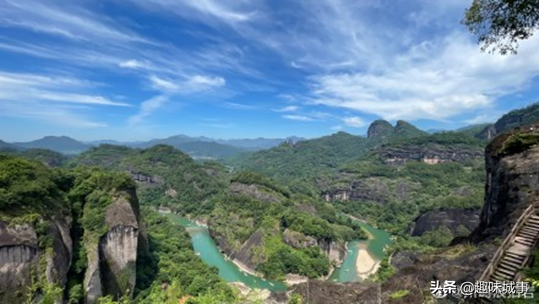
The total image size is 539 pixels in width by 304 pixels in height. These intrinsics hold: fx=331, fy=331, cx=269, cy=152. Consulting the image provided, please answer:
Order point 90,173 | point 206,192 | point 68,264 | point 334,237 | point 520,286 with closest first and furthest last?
point 520,286 → point 68,264 → point 90,173 → point 334,237 → point 206,192

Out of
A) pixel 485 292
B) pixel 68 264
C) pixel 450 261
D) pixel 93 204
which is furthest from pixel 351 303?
pixel 93 204

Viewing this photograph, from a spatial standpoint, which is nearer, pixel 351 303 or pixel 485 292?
pixel 485 292

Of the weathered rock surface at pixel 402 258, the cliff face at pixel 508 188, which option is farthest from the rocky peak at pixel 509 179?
the weathered rock surface at pixel 402 258

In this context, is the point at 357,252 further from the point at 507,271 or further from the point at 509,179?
the point at 507,271

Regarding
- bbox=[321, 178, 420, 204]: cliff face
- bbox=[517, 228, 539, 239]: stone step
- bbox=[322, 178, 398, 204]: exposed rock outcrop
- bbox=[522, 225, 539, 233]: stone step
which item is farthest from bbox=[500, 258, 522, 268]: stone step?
bbox=[322, 178, 398, 204]: exposed rock outcrop

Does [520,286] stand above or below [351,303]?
above

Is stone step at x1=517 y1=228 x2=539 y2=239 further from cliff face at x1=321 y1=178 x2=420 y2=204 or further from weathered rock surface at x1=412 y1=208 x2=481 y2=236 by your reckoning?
cliff face at x1=321 y1=178 x2=420 y2=204

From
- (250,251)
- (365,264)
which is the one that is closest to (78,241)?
(250,251)

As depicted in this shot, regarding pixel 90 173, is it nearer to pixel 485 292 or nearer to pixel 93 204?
pixel 93 204
